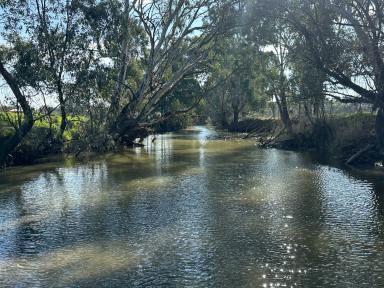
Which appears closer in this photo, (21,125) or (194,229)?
(194,229)

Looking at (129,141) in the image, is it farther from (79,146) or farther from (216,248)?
(216,248)

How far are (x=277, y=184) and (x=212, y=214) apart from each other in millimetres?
6372

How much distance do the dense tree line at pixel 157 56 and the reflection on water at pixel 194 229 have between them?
22.2 feet

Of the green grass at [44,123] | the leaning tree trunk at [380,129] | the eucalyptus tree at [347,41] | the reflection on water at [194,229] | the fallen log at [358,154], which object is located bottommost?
the reflection on water at [194,229]

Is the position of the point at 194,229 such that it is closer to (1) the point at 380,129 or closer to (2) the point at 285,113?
(1) the point at 380,129

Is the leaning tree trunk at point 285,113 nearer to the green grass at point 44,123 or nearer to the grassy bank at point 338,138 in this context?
the grassy bank at point 338,138

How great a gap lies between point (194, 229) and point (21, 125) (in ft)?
64.9

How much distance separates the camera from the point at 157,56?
40031mm

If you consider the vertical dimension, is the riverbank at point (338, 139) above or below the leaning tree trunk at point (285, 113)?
below

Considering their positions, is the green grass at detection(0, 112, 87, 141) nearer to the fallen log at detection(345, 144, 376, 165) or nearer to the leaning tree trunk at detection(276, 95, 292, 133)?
the fallen log at detection(345, 144, 376, 165)

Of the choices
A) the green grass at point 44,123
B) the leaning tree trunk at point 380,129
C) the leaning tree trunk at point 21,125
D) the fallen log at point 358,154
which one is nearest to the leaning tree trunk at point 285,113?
the fallen log at point 358,154

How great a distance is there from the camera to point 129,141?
42.5 meters

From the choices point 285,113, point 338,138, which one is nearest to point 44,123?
point 338,138

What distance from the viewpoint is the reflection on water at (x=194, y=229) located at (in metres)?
9.52
